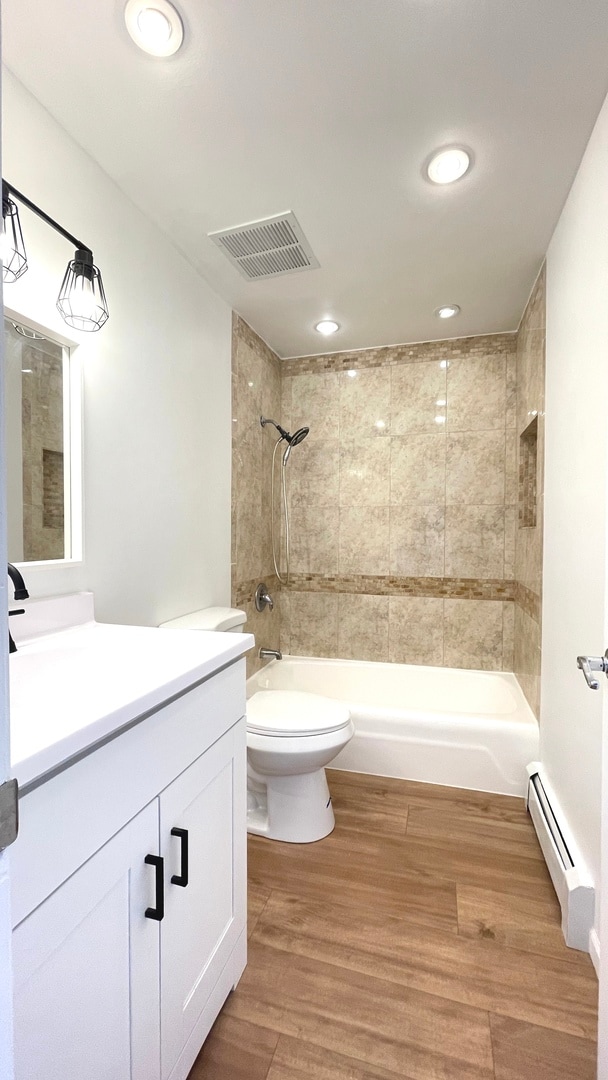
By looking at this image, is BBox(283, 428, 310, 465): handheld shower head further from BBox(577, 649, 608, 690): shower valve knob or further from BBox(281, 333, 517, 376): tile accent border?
BBox(577, 649, 608, 690): shower valve knob

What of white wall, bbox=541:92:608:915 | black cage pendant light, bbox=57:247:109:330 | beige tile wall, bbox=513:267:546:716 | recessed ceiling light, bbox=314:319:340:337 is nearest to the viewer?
black cage pendant light, bbox=57:247:109:330

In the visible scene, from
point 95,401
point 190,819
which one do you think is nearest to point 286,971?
point 190,819

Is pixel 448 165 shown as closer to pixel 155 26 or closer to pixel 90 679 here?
pixel 155 26

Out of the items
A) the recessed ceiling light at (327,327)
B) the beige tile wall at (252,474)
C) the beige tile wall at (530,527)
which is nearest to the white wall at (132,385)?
the beige tile wall at (252,474)

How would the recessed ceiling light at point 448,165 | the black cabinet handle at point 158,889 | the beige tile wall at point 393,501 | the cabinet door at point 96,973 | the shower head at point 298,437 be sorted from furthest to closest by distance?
the shower head at point 298,437
the beige tile wall at point 393,501
the recessed ceiling light at point 448,165
the black cabinet handle at point 158,889
the cabinet door at point 96,973

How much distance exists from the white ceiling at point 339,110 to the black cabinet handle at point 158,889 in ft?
5.11

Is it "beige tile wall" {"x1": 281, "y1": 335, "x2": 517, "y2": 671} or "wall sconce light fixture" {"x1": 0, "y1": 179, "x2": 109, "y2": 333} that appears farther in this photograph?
"beige tile wall" {"x1": 281, "y1": 335, "x2": 517, "y2": 671}

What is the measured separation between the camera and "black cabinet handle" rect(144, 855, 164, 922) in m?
0.80

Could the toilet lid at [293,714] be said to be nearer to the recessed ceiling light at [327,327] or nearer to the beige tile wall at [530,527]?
the beige tile wall at [530,527]

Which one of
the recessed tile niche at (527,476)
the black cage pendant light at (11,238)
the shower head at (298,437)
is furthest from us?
the shower head at (298,437)

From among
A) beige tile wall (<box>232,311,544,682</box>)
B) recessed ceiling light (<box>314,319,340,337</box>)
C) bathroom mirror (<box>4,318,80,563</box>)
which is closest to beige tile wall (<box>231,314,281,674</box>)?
beige tile wall (<box>232,311,544,682</box>)

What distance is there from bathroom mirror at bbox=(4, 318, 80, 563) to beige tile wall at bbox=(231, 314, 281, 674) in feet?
3.61

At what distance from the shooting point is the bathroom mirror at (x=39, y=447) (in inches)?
47.5

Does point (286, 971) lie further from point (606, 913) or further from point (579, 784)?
point (579, 784)
